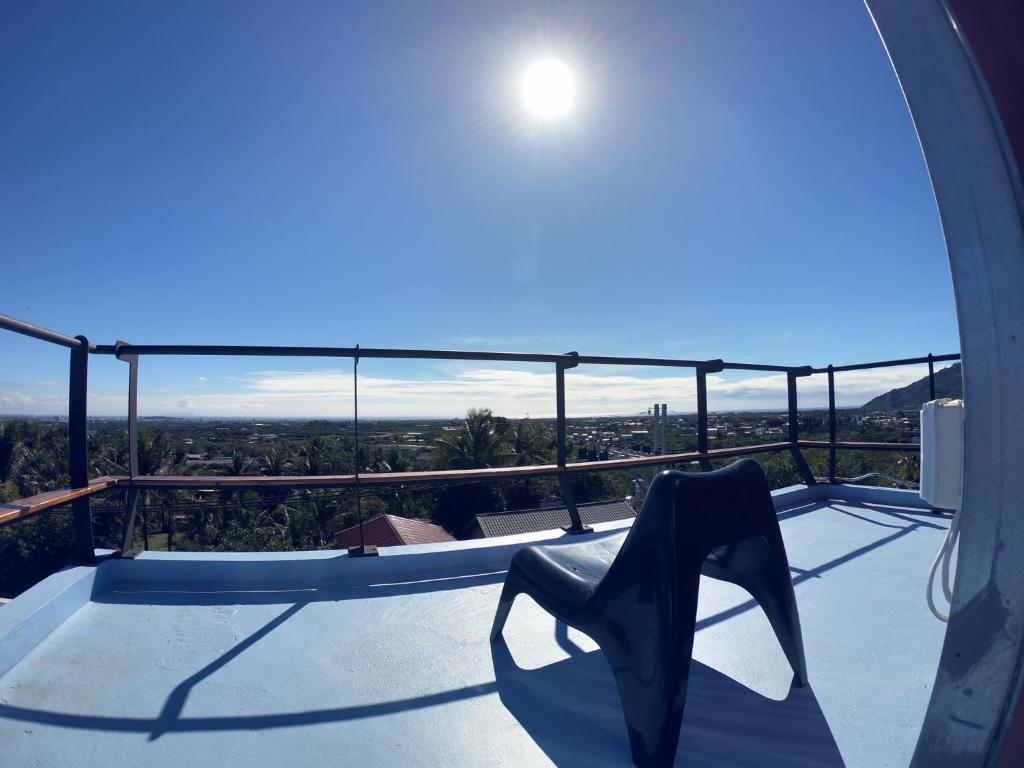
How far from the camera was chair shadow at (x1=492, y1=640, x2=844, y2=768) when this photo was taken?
107 cm

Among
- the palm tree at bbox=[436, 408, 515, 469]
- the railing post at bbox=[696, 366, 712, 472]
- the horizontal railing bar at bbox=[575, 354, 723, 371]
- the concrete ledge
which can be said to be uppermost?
the horizontal railing bar at bbox=[575, 354, 723, 371]

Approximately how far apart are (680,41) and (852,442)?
2.99 metres

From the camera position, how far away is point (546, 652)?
1513mm

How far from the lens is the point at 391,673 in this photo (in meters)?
1.38

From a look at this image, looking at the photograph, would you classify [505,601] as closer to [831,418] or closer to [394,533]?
[831,418]

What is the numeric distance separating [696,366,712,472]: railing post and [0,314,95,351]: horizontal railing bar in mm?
3036

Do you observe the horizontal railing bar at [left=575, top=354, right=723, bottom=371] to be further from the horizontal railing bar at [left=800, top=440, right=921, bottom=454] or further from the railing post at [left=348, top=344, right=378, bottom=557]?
the horizontal railing bar at [left=800, top=440, right=921, bottom=454]

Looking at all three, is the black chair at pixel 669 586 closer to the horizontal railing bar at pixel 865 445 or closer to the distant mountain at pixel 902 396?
the distant mountain at pixel 902 396

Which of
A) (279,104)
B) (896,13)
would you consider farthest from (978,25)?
(279,104)

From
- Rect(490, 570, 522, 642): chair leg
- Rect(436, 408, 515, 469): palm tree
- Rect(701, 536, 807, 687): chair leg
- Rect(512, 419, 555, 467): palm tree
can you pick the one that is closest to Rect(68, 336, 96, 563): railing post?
Rect(490, 570, 522, 642): chair leg

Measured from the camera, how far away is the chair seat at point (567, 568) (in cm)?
123

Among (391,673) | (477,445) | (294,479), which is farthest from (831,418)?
(477,445)

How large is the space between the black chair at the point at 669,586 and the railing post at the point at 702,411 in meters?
1.73

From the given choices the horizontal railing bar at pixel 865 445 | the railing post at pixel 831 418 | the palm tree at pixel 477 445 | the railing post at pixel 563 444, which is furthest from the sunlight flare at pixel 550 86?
the palm tree at pixel 477 445
